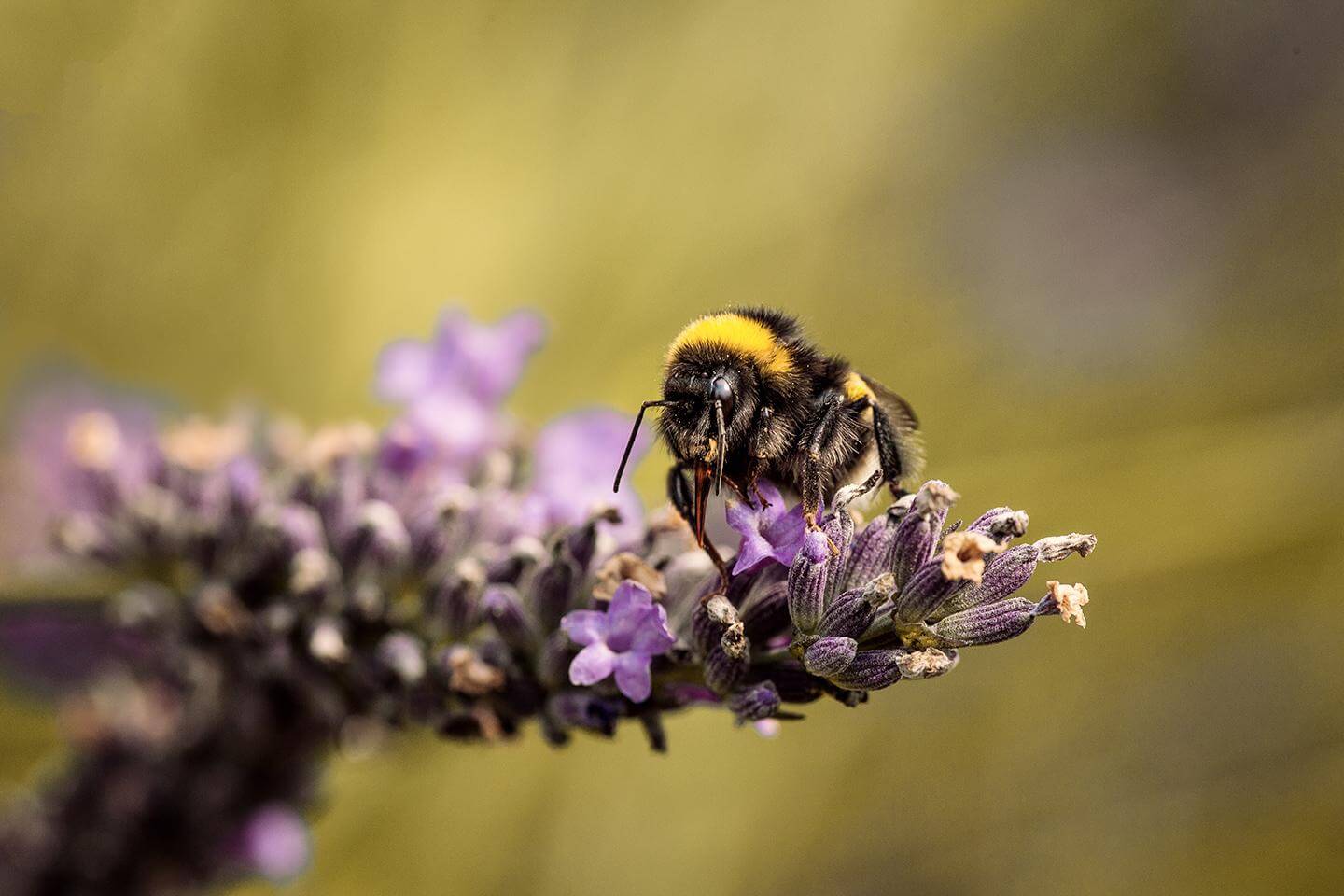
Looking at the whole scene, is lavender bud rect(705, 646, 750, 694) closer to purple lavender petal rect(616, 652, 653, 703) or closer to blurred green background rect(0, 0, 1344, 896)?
purple lavender petal rect(616, 652, 653, 703)

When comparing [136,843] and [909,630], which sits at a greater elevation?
[136,843]

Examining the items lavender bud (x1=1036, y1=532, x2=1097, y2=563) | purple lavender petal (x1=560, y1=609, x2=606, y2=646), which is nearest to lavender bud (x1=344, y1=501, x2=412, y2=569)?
purple lavender petal (x1=560, y1=609, x2=606, y2=646)

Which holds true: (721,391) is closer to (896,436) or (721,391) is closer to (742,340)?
(742,340)

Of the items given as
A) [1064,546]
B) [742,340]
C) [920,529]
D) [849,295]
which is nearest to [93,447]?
[742,340]

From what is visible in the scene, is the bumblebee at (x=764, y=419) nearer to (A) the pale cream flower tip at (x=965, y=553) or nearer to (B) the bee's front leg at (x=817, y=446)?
(B) the bee's front leg at (x=817, y=446)

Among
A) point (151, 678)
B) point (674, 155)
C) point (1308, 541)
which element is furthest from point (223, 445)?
point (1308, 541)

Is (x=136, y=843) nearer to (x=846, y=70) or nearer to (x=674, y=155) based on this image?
(x=674, y=155)

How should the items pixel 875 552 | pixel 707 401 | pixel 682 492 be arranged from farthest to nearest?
pixel 682 492, pixel 707 401, pixel 875 552

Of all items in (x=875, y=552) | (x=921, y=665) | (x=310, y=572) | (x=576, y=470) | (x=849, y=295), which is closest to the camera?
(x=921, y=665)
